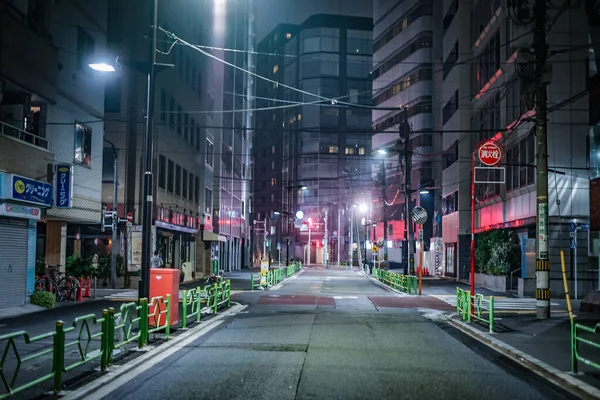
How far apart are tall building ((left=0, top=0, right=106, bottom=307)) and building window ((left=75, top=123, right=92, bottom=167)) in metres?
0.04

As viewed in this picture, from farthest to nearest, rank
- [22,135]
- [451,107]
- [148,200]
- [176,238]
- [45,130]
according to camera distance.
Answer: [451,107]
[176,238]
[45,130]
[22,135]
[148,200]

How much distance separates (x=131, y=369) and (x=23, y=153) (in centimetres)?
1353

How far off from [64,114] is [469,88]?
1323 inches

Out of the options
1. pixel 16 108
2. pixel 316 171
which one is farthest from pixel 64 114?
pixel 316 171

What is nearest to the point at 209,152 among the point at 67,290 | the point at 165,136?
the point at 165,136

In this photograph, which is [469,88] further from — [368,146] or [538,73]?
[368,146]

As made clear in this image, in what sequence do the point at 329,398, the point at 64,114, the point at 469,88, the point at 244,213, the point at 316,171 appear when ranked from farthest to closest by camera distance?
1. the point at 316,171
2. the point at 244,213
3. the point at 469,88
4. the point at 64,114
5. the point at 329,398

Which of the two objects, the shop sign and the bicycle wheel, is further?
the bicycle wheel

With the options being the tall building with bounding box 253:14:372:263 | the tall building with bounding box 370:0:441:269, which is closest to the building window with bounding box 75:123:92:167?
the tall building with bounding box 370:0:441:269

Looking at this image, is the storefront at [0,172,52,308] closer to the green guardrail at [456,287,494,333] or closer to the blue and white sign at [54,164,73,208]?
the blue and white sign at [54,164,73,208]

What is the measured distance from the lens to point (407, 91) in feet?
260

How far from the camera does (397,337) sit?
16.1 meters

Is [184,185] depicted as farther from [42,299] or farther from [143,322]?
[143,322]

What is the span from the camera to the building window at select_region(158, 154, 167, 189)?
40.6 meters
